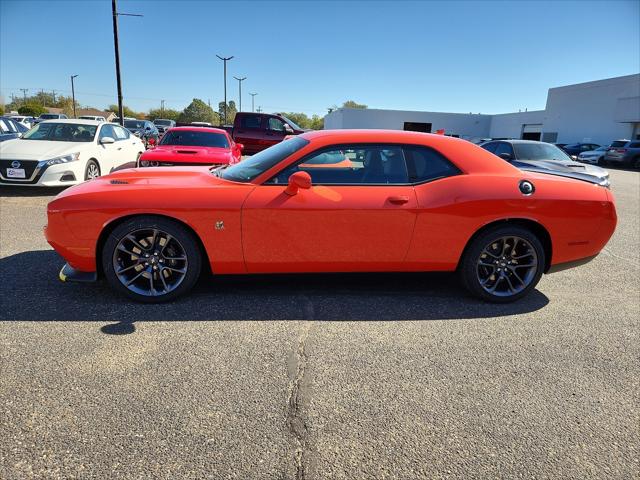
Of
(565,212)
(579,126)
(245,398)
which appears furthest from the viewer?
(579,126)

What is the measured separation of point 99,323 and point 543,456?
2866mm

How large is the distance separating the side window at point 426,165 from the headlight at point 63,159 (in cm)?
687

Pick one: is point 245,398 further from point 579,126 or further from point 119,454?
point 579,126

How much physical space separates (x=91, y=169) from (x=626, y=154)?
86.2 ft

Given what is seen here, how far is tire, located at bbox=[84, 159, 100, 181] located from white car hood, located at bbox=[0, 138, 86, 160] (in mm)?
312

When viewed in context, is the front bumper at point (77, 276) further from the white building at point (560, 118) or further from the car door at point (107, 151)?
the white building at point (560, 118)

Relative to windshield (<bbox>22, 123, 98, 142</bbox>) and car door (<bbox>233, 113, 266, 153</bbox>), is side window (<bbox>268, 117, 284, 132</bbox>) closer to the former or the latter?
car door (<bbox>233, 113, 266, 153</bbox>)

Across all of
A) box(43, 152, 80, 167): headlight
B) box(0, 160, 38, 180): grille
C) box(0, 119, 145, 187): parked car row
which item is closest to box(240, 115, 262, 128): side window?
box(0, 119, 145, 187): parked car row

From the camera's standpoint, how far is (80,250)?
3336mm

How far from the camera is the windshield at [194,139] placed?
8828 mm

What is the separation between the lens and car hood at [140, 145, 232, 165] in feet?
24.3

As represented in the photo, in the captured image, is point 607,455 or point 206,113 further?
point 206,113

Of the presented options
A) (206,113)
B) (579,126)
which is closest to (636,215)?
(579,126)

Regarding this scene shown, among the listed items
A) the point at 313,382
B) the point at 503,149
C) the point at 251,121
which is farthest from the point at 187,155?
the point at 251,121
